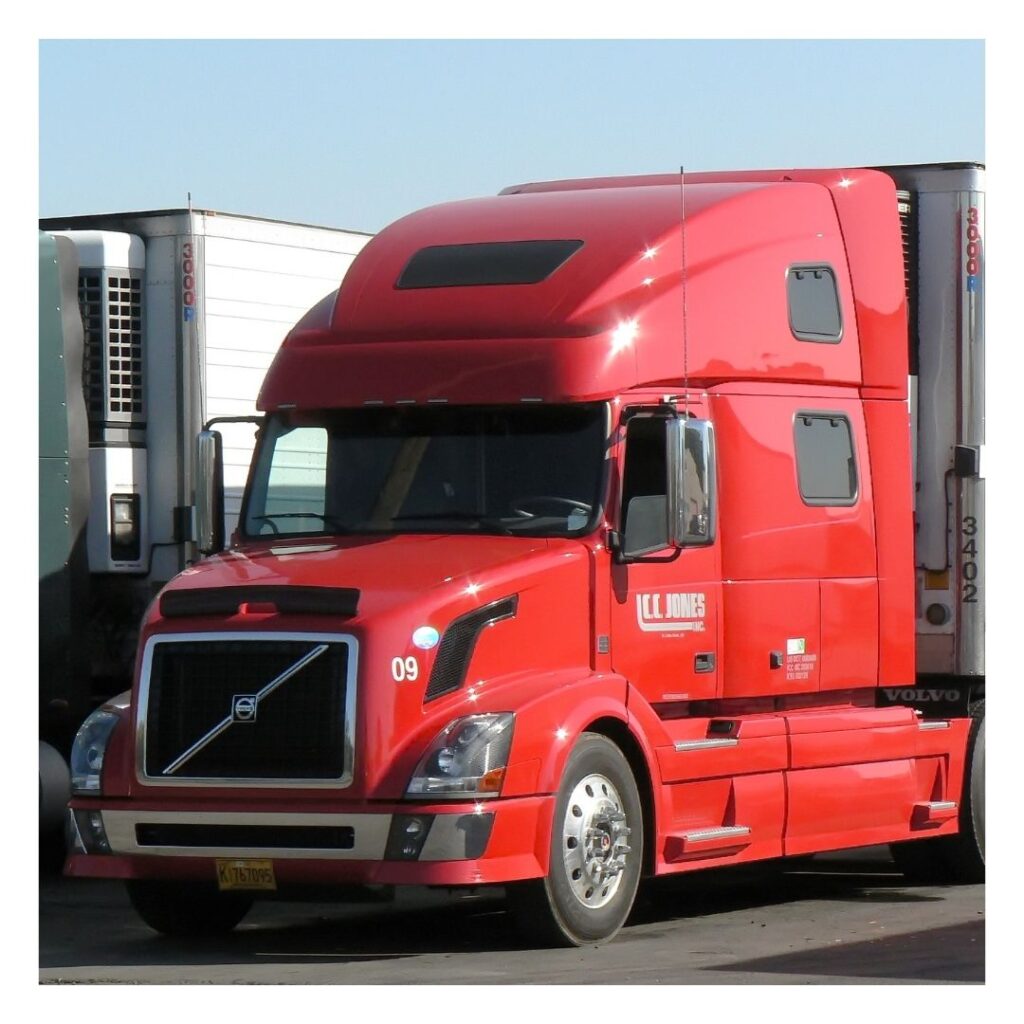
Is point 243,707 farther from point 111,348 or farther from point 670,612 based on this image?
point 111,348

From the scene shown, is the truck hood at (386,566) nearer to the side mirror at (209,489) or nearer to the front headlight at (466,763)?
the front headlight at (466,763)

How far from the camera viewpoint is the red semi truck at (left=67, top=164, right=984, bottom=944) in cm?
1162

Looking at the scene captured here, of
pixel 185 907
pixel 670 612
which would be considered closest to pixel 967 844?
pixel 670 612

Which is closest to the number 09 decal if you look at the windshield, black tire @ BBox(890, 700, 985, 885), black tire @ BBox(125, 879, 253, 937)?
the windshield

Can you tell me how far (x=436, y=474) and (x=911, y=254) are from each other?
412cm

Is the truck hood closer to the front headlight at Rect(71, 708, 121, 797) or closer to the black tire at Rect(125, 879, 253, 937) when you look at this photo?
the front headlight at Rect(71, 708, 121, 797)

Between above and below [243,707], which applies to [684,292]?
above

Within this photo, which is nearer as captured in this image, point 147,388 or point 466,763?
point 466,763

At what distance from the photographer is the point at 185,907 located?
12961 millimetres

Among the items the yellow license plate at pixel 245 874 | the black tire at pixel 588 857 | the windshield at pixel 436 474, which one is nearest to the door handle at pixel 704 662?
the black tire at pixel 588 857

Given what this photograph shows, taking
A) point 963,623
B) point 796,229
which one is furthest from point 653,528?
point 963,623

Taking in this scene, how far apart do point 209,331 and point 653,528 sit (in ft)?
13.9

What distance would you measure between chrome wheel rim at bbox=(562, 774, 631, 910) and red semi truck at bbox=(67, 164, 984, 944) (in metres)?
0.02

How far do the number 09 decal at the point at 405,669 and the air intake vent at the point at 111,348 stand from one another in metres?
4.67
